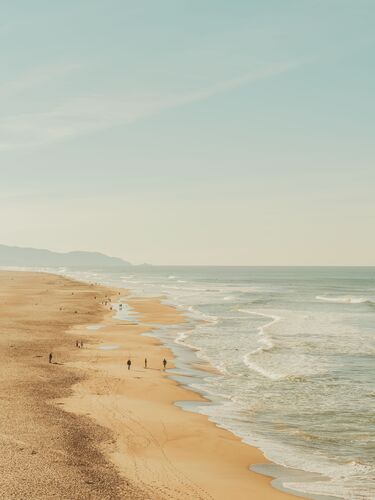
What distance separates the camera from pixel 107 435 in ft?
86.1

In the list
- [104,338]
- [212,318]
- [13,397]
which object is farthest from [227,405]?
[212,318]

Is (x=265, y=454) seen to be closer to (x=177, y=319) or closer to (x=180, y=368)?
(x=180, y=368)

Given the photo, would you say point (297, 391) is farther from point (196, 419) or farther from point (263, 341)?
point (263, 341)

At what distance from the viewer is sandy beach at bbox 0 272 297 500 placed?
2034 centimetres

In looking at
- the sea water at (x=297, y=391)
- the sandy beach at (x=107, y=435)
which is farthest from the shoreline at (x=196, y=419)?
the sea water at (x=297, y=391)

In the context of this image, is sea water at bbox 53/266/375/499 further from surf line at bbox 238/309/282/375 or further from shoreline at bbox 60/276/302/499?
shoreline at bbox 60/276/302/499

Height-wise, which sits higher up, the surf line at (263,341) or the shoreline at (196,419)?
the surf line at (263,341)

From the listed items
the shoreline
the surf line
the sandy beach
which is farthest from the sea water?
the sandy beach

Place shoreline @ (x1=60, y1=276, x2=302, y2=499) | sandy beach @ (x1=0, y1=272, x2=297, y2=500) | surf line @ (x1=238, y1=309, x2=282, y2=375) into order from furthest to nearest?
1. surf line @ (x1=238, y1=309, x2=282, y2=375)
2. shoreline @ (x1=60, y1=276, x2=302, y2=499)
3. sandy beach @ (x1=0, y1=272, x2=297, y2=500)

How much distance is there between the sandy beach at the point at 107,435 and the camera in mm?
20344

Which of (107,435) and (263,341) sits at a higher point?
(263,341)

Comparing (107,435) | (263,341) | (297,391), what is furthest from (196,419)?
(263,341)

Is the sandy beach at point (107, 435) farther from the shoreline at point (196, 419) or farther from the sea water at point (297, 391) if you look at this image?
the sea water at point (297, 391)

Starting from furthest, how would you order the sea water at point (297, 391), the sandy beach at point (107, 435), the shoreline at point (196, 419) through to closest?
the sea water at point (297, 391) → the shoreline at point (196, 419) → the sandy beach at point (107, 435)
